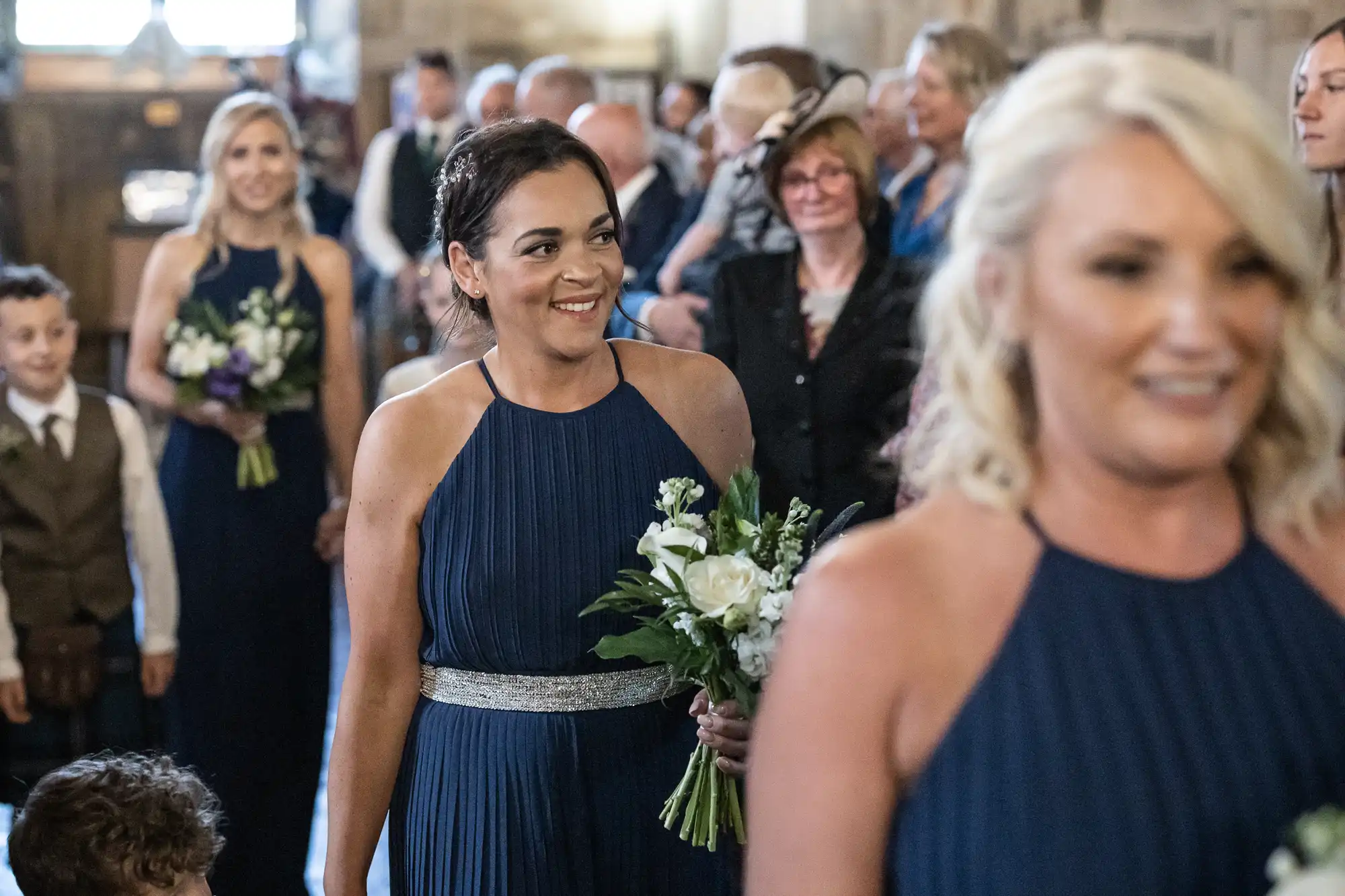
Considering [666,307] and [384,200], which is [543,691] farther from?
[384,200]

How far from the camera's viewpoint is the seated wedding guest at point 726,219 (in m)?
5.17

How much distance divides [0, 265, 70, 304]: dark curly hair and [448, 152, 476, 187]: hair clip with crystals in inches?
97.5

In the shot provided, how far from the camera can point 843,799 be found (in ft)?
4.71

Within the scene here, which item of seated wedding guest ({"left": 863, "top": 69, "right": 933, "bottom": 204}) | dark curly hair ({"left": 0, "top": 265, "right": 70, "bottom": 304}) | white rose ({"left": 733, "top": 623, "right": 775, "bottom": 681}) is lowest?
white rose ({"left": 733, "top": 623, "right": 775, "bottom": 681})

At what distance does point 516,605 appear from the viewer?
2600 millimetres

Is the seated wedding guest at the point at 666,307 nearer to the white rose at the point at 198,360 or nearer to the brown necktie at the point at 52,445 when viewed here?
the white rose at the point at 198,360

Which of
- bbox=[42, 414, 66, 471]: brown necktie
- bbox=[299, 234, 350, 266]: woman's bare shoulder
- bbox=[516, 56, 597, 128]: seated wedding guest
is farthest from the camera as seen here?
bbox=[516, 56, 597, 128]: seated wedding guest

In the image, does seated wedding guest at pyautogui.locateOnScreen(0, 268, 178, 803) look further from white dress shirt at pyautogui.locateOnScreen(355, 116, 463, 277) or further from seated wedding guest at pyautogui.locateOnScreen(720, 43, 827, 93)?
white dress shirt at pyautogui.locateOnScreen(355, 116, 463, 277)

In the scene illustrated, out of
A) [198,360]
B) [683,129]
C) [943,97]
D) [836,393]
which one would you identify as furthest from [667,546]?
[683,129]

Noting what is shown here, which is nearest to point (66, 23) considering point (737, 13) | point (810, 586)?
point (737, 13)

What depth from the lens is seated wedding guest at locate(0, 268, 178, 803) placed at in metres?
4.40

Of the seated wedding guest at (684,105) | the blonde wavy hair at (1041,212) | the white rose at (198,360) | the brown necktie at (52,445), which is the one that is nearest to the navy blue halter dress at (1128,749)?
the blonde wavy hair at (1041,212)

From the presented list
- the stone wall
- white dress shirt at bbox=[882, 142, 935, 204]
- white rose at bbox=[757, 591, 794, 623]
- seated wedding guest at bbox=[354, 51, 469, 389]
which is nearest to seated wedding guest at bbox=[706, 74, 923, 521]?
white dress shirt at bbox=[882, 142, 935, 204]

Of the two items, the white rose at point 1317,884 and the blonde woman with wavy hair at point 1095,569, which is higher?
the blonde woman with wavy hair at point 1095,569
